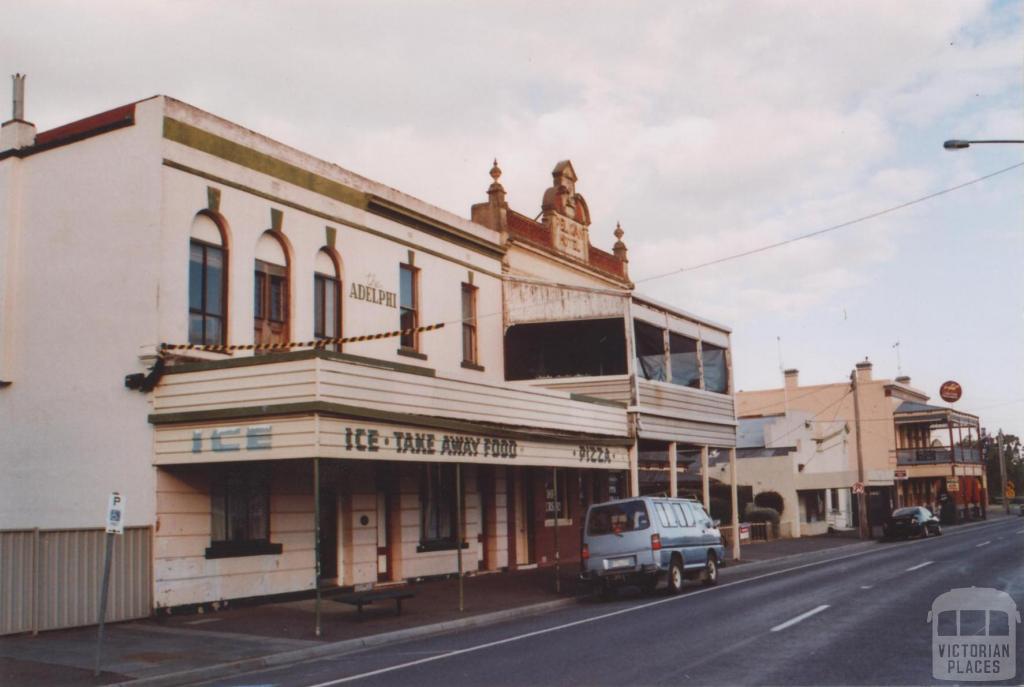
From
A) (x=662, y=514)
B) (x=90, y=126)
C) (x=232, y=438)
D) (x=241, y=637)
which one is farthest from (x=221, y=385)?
(x=662, y=514)

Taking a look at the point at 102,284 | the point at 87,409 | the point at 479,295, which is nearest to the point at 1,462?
the point at 87,409

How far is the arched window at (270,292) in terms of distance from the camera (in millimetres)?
19812

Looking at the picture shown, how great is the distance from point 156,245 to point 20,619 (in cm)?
639

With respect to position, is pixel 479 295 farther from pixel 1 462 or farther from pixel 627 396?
pixel 1 462

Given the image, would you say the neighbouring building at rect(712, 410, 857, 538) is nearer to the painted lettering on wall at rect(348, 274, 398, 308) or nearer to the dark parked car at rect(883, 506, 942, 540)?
the dark parked car at rect(883, 506, 942, 540)

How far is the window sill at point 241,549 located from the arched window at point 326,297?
4.51m

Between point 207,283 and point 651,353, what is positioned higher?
point 207,283

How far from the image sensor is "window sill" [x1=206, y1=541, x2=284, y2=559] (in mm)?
17797

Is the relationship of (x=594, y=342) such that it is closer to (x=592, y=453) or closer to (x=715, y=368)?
(x=592, y=453)

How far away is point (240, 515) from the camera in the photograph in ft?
61.3

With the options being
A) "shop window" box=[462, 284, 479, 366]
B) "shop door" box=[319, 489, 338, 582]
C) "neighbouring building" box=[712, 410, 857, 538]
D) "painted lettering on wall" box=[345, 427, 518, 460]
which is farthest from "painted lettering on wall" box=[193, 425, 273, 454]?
"neighbouring building" box=[712, 410, 857, 538]

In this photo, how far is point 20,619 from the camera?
49.6 feet

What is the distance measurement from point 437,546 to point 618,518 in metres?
5.61

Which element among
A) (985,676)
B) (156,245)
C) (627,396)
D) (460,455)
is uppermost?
(156,245)
